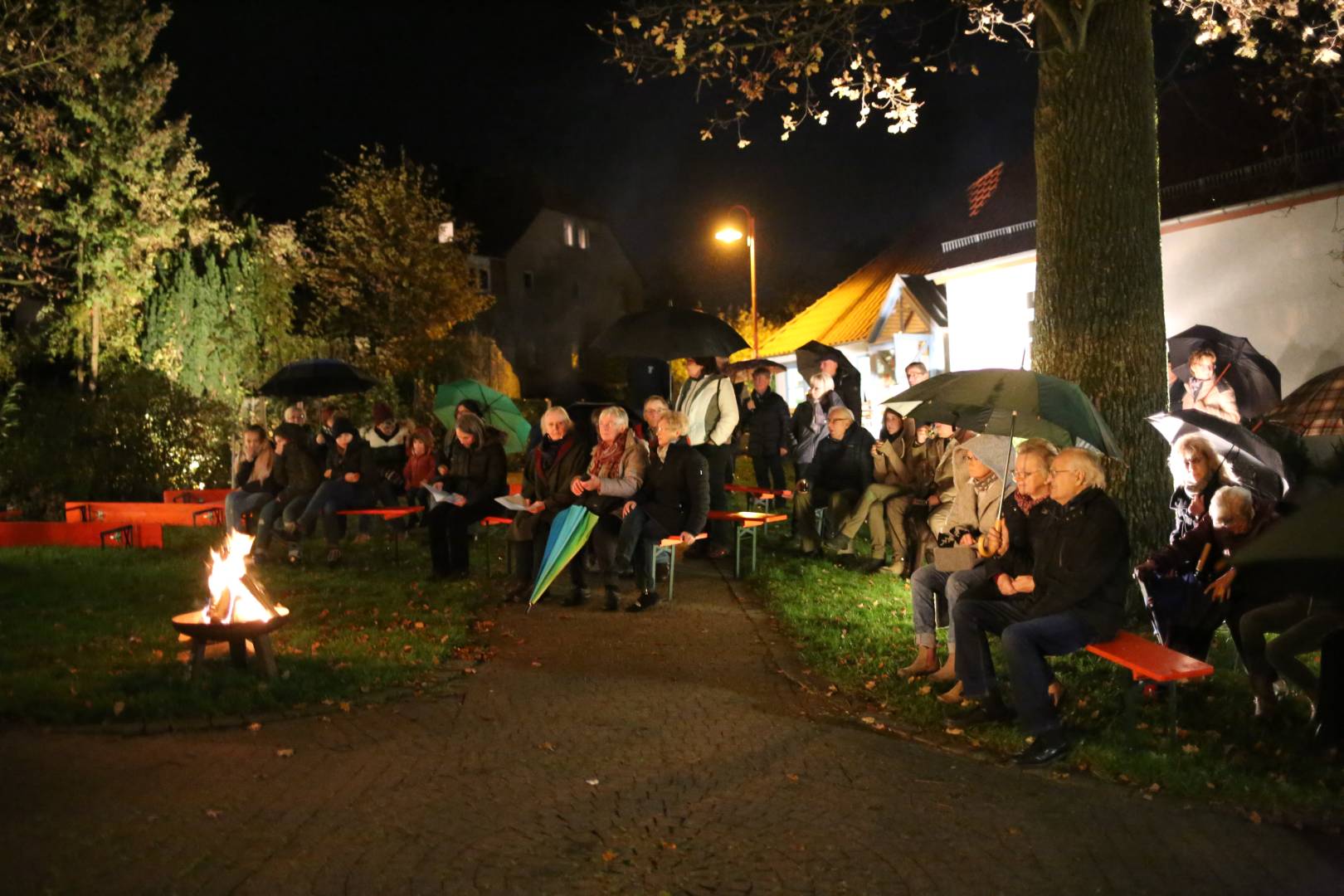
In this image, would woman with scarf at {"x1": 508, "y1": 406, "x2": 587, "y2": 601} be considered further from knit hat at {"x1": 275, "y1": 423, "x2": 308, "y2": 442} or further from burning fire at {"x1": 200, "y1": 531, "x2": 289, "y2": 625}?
knit hat at {"x1": 275, "y1": 423, "x2": 308, "y2": 442}

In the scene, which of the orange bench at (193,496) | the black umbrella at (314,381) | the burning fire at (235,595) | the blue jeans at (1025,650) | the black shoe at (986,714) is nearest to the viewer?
the blue jeans at (1025,650)

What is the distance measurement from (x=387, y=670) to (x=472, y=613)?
211 centimetres

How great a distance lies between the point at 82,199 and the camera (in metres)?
20.8

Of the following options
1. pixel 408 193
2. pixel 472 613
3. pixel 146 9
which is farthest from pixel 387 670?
pixel 408 193

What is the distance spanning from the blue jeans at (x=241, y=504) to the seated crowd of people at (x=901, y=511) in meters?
0.03

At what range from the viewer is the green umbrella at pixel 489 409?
536 inches

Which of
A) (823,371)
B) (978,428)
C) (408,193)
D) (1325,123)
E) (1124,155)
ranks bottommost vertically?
(978,428)

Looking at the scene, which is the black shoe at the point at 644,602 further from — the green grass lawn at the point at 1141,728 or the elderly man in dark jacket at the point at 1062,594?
the elderly man in dark jacket at the point at 1062,594

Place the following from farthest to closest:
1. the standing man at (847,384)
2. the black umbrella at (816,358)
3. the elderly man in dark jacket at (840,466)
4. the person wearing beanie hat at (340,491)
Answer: the black umbrella at (816,358)
the standing man at (847,384)
the person wearing beanie hat at (340,491)
the elderly man in dark jacket at (840,466)

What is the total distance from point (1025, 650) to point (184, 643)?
602 centimetres

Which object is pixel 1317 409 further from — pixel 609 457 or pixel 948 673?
pixel 609 457

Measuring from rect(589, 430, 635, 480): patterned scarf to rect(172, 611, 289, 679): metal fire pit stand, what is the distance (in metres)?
3.38

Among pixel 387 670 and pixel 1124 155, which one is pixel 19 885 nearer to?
pixel 387 670

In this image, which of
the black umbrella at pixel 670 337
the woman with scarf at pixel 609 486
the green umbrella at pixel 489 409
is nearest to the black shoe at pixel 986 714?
the woman with scarf at pixel 609 486
